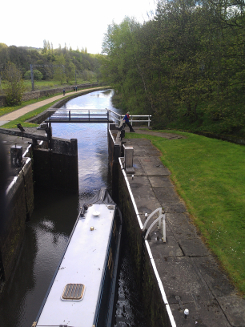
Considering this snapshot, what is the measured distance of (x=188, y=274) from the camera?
21.9ft

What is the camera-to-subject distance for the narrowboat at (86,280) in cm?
591

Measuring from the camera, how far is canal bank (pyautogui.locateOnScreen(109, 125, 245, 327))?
5.59 meters

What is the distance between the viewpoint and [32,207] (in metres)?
14.9

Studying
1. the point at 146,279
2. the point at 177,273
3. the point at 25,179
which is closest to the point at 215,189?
the point at 146,279

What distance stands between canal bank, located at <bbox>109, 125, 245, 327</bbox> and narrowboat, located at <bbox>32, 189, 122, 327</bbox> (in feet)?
3.54

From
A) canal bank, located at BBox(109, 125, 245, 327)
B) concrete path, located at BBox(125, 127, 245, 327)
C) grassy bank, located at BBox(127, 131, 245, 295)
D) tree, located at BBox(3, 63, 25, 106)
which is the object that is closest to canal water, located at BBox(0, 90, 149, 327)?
canal bank, located at BBox(109, 125, 245, 327)

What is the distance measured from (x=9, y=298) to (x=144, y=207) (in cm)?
580

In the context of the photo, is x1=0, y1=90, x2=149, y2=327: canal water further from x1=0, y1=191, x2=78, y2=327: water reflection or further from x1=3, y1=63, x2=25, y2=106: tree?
x1=3, y1=63, x2=25, y2=106: tree

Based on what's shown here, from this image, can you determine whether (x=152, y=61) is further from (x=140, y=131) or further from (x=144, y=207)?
(x=144, y=207)

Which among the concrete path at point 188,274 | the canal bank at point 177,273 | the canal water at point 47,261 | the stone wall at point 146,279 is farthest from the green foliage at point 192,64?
the stone wall at point 146,279

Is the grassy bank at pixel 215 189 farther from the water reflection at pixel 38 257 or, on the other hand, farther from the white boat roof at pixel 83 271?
the water reflection at pixel 38 257

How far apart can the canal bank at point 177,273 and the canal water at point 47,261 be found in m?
0.89

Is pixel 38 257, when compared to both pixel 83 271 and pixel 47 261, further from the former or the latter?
pixel 83 271

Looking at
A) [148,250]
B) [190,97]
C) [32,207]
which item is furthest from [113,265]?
[190,97]
